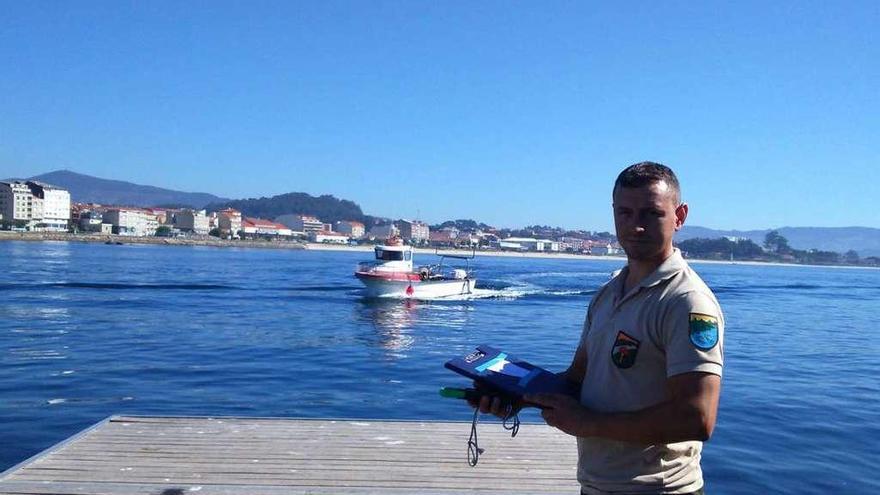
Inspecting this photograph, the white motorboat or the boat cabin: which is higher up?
the boat cabin

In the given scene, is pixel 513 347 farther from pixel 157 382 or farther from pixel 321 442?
pixel 321 442

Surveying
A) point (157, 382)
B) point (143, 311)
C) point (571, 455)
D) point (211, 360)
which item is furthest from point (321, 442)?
point (143, 311)

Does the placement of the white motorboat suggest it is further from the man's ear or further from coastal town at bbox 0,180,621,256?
coastal town at bbox 0,180,621,256

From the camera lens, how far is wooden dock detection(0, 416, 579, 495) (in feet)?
18.3

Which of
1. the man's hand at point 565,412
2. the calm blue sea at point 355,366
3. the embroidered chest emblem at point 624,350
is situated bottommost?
the calm blue sea at point 355,366

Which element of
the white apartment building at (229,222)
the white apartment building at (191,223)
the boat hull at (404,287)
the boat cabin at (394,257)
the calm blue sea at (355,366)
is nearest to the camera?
the calm blue sea at (355,366)

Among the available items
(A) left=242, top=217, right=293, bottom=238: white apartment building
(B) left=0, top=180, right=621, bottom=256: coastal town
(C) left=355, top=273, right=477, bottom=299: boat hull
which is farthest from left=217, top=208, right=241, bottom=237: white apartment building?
(C) left=355, top=273, right=477, bottom=299: boat hull

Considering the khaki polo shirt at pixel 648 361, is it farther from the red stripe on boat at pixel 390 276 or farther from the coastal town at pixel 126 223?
the coastal town at pixel 126 223

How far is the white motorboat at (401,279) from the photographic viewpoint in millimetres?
37125

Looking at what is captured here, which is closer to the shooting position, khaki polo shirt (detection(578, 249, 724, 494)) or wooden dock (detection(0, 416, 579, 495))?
khaki polo shirt (detection(578, 249, 724, 494))

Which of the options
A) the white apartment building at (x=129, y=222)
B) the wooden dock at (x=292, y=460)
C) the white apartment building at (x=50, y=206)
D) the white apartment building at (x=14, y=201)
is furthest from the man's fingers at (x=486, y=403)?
the white apartment building at (x=129, y=222)

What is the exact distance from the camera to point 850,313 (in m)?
39.9

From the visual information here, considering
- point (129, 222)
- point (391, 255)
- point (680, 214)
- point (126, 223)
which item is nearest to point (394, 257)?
point (391, 255)

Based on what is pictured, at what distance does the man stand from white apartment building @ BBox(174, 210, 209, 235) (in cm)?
17665
